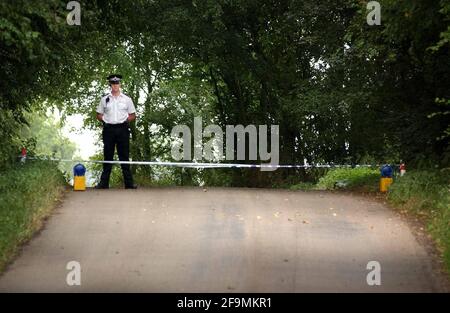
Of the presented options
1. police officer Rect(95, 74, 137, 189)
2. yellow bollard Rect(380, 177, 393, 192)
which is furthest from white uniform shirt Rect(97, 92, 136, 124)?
yellow bollard Rect(380, 177, 393, 192)

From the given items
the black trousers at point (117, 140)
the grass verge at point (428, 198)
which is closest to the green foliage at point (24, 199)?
the black trousers at point (117, 140)

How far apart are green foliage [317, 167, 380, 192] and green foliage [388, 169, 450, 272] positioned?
80.9 inches

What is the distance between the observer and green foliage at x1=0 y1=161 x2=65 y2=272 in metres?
10.1

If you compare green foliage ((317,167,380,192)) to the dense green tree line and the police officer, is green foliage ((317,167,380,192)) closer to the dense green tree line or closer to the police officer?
the dense green tree line

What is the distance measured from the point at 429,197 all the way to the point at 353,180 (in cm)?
545

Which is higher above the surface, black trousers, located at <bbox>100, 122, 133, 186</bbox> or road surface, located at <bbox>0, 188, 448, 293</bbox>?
black trousers, located at <bbox>100, 122, 133, 186</bbox>

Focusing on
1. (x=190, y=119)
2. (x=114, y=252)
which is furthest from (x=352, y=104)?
(x=190, y=119)

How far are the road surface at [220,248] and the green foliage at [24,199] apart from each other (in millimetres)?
195

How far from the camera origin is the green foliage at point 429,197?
1098cm

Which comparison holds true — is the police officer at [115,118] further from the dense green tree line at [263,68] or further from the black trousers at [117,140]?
the dense green tree line at [263,68]

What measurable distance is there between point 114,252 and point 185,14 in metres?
14.2

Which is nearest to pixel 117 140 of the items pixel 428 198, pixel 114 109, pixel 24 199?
pixel 114 109

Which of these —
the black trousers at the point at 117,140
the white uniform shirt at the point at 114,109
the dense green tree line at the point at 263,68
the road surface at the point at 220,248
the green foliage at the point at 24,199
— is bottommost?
the road surface at the point at 220,248

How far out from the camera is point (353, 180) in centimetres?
1827
